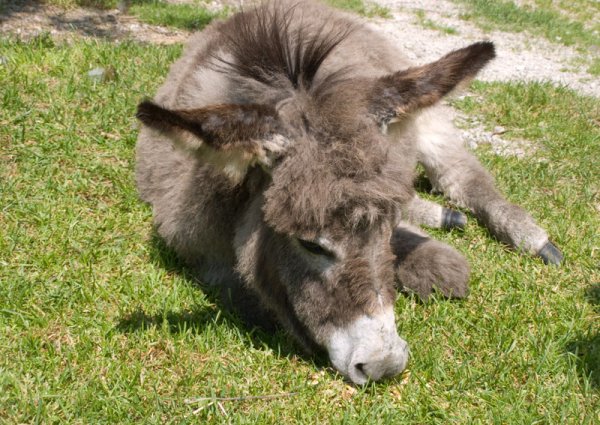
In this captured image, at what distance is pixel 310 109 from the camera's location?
3164 millimetres

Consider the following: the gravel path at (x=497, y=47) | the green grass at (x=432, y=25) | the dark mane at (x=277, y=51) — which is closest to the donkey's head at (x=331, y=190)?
the dark mane at (x=277, y=51)

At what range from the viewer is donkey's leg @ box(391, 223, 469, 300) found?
390 cm

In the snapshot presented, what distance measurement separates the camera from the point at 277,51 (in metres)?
3.51

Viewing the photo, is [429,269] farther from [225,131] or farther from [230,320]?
[225,131]

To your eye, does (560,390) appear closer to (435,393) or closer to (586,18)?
(435,393)

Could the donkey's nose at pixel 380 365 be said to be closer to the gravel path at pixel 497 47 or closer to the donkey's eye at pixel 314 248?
the donkey's eye at pixel 314 248

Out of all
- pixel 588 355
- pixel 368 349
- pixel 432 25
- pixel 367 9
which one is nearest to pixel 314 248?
pixel 368 349

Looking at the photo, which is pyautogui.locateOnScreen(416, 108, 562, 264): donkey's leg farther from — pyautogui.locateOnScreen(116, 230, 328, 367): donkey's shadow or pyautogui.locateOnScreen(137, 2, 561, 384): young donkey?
pyautogui.locateOnScreen(116, 230, 328, 367): donkey's shadow

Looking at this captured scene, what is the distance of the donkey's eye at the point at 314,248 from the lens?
117 inches

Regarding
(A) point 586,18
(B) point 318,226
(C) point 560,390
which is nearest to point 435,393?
(C) point 560,390

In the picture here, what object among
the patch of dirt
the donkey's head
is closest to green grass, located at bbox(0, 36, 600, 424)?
the donkey's head

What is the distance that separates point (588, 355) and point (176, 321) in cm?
235

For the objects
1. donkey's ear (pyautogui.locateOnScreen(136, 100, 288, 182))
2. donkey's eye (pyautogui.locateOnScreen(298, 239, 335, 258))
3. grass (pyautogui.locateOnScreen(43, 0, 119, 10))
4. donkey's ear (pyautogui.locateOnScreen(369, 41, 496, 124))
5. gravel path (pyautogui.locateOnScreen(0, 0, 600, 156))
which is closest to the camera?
donkey's ear (pyautogui.locateOnScreen(136, 100, 288, 182))

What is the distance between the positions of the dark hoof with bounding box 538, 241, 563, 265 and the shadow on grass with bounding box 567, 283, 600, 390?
823 millimetres
